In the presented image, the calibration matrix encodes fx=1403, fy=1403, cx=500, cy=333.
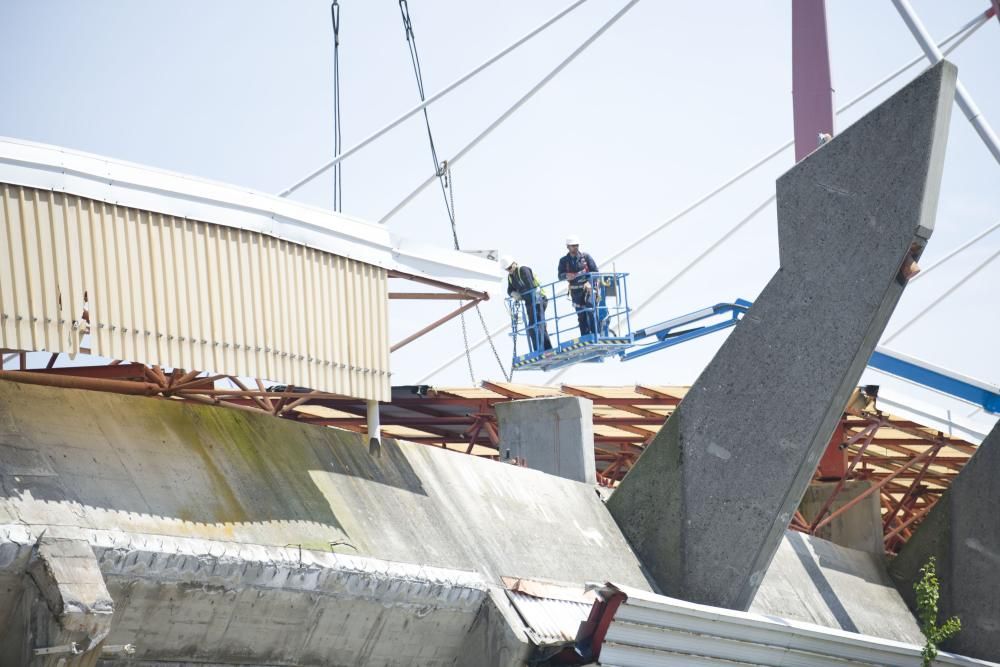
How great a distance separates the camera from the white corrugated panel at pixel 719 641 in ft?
58.3

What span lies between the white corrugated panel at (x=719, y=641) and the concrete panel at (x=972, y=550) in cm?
570

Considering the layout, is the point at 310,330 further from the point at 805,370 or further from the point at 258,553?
the point at 805,370

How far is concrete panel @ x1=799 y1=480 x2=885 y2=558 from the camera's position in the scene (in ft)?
111

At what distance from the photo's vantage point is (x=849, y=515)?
3447 cm

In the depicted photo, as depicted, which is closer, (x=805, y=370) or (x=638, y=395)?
(x=805, y=370)

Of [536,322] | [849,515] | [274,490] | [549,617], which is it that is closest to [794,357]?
[549,617]

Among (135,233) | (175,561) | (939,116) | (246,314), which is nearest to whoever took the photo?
(175,561)

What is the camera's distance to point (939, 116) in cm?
2072

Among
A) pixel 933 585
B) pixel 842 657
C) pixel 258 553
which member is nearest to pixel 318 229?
pixel 258 553

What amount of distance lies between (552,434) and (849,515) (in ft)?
40.4

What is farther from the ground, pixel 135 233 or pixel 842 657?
pixel 135 233

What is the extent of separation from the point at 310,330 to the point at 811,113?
15059 mm

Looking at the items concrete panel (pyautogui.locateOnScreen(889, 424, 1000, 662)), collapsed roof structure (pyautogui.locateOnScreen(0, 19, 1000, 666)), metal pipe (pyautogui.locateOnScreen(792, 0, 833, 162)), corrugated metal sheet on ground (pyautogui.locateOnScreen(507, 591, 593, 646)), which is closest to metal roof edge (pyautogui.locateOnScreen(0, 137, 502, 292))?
collapsed roof structure (pyautogui.locateOnScreen(0, 19, 1000, 666))

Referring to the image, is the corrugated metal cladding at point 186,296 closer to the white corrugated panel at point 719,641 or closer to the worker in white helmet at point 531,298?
the white corrugated panel at point 719,641
